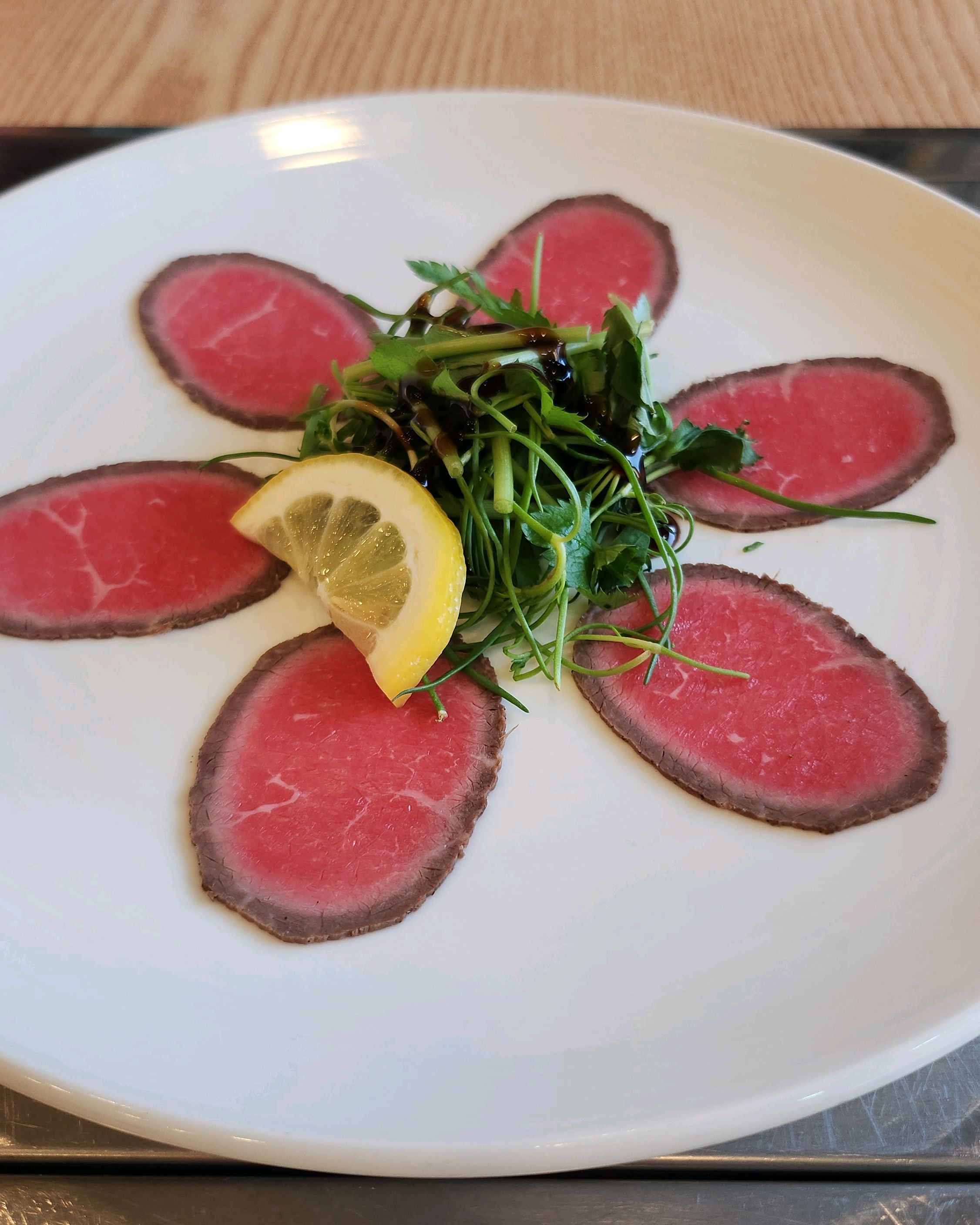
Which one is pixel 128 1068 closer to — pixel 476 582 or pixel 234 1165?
pixel 234 1165

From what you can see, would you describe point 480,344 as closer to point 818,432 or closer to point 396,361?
point 396,361

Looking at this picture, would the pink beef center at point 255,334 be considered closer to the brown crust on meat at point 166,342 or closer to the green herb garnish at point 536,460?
the brown crust on meat at point 166,342

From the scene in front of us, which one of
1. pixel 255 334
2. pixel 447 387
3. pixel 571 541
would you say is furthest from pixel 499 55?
pixel 571 541

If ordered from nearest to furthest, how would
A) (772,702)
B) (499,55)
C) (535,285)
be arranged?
(772,702)
(535,285)
(499,55)

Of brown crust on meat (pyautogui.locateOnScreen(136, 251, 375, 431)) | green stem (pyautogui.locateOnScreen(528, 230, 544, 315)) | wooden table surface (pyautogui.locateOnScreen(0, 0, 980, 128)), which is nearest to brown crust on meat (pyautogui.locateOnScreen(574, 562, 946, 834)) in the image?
green stem (pyautogui.locateOnScreen(528, 230, 544, 315))

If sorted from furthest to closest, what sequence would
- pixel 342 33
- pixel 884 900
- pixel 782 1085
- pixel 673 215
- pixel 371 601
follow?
pixel 342 33, pixel 673 215, pixel 371 601, pixel 884 900, pixel 782 1085

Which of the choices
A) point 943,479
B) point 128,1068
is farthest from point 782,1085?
point 943,479
